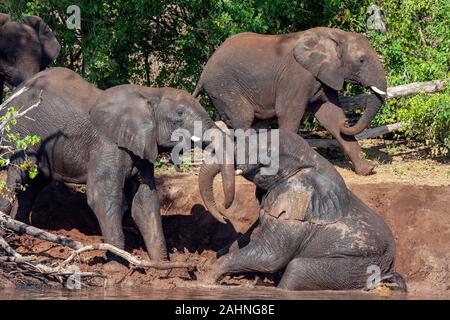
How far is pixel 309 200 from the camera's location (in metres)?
14.9

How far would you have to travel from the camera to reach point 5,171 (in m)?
17.7

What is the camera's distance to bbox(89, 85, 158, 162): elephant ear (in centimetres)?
1513

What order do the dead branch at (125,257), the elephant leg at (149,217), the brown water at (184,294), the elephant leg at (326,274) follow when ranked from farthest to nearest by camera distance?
the elephant leg at (149,217)
the elephant leg at (326,274)
the dead branch at (125,257)
the brown water at (184,294)

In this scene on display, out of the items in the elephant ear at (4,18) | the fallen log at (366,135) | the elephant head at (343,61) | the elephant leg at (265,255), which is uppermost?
the elephant ear at (4,18)

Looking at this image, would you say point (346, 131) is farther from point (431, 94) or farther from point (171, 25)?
point (171, 25)

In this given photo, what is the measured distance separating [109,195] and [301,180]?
1.91 metres

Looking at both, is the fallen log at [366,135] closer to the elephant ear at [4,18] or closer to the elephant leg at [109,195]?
the elephant ear at [4,18]

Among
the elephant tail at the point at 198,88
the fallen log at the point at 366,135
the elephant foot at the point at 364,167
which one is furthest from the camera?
the fallen log at the point at 366,135

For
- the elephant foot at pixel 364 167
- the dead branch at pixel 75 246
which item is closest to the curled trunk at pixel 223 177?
the dead branch at pixel 75 246

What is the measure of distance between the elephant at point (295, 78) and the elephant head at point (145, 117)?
301cm

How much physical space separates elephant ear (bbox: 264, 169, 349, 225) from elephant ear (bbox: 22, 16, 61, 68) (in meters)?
5.05

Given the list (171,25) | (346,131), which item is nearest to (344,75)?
(346,131)

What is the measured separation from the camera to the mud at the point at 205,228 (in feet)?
49.8

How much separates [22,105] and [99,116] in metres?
0.92
